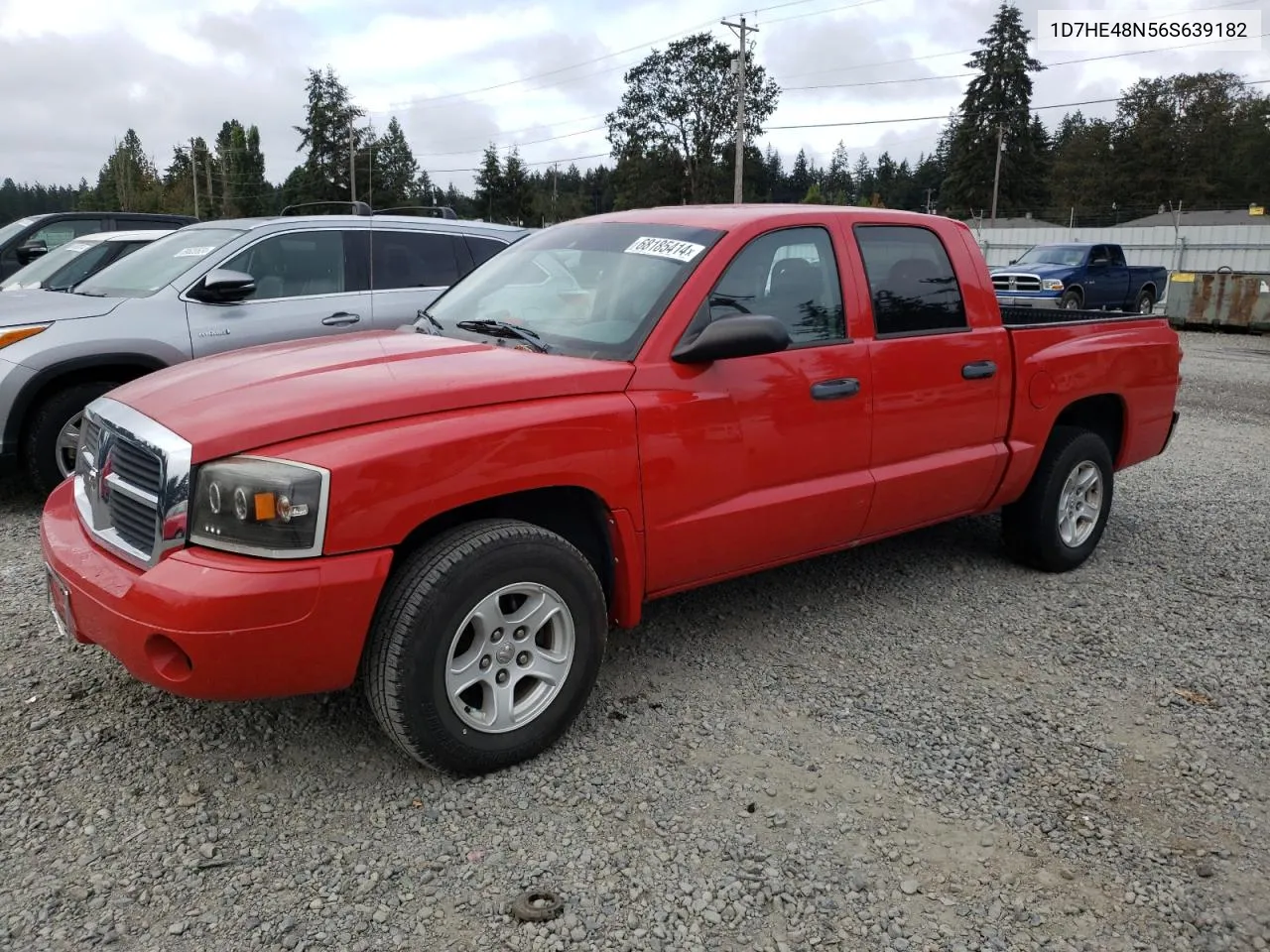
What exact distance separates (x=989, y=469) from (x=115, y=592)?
11.7 feet

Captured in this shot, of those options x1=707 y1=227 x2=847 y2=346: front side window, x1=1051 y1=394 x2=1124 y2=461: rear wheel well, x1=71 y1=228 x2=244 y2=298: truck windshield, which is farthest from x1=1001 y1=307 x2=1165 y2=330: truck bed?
x1=71 y1=228 x2=244 y2=298: truck windshield

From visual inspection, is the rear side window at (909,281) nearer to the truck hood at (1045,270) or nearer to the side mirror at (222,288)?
the side mirror at (222,288)

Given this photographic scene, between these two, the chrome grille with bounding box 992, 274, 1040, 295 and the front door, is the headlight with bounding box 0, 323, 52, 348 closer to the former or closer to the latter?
the front door

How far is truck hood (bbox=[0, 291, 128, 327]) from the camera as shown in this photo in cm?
580

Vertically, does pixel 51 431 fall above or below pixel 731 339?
below

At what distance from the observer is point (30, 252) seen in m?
10.2

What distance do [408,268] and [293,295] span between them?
0.88 metres

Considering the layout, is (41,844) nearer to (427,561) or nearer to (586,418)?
(427,561)

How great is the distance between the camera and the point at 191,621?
8.41 feet

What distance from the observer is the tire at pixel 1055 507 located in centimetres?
487

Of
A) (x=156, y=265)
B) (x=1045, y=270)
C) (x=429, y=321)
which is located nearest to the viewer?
(x=429, y=321)

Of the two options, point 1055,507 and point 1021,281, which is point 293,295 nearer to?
point 1055,507

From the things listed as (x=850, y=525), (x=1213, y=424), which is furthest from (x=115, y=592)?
(x=1213, y=424)

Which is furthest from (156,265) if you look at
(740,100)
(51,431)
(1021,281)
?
(740,100)
